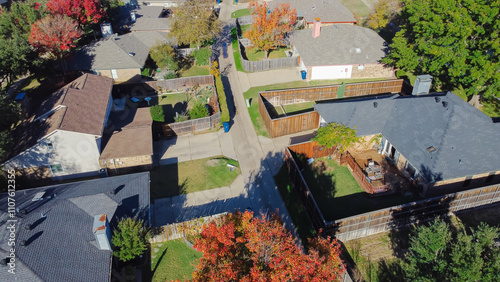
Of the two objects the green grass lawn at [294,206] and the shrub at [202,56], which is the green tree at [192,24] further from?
the green grass lawn at [294,206]

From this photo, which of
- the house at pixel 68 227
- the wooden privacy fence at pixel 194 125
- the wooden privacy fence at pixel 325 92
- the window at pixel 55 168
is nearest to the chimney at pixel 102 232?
the house at pixel 68 227

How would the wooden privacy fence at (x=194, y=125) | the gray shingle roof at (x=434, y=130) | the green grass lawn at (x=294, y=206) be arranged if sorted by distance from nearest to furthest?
1. the green grass lawn at (x=294, y=206)
2. the gray shingle roof at (x=434, y=130)
3. the wooden privacy fence at (x=194, y=125)

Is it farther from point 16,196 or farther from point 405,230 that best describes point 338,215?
point 16,196

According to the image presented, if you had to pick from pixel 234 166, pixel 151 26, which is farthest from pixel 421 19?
pixel 151 26

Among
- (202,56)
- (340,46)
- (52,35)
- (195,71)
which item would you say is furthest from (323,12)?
(52,35)

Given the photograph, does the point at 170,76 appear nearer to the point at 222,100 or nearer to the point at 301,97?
the point at 222,100

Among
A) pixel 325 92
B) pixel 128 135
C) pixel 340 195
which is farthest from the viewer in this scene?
pixel 325 92

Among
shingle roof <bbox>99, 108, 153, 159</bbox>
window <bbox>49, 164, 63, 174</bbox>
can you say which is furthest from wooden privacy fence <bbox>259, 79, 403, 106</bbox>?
window <bbox>49, 164, 63, 174</bbox>
